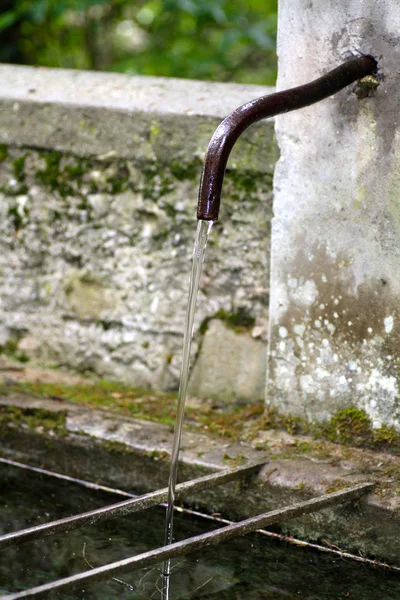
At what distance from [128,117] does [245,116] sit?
0.81 meters

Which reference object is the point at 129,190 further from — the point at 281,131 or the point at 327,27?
the point at 327,27

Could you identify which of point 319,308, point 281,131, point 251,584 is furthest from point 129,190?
point 251,584

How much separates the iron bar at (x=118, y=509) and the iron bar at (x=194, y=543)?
0.20 metres

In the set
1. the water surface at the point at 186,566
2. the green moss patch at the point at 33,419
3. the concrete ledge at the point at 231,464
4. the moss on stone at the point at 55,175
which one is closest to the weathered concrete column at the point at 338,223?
the concrete ledge at the point at 231,464

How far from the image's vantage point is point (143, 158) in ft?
7.79

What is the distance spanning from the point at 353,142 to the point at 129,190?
78 cm

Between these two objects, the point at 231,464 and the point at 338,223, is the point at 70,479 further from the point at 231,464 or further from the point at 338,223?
the point at 338,223

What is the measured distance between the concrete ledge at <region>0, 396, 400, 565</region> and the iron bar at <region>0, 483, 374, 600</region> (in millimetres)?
84

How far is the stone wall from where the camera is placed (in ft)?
7.60

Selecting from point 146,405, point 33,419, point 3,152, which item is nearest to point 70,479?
point 33,419

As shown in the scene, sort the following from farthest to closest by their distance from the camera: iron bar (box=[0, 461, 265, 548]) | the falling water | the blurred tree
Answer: the blurred tree < the falling water < iron bar (box=[0, 461, 265, 548])

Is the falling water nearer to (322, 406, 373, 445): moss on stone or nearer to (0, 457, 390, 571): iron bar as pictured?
(0, 457, 390, 571): iron bar

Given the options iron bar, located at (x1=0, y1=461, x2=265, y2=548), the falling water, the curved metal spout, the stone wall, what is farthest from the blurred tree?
iron bar, located at (x1=0, y1=461, x2=265, y2=548)

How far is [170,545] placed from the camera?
5.16 ft
